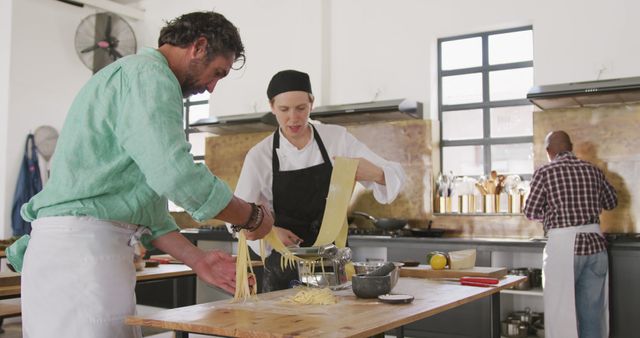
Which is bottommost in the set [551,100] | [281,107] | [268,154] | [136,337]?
[136,337]

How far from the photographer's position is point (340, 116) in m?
6.72

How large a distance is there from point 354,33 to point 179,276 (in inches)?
158

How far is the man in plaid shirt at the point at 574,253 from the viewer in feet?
16.0

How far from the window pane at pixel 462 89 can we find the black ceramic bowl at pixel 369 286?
4833 millimetres

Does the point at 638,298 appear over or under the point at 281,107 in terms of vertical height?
under

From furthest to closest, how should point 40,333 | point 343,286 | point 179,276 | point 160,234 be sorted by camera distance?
point 179,276 < point 343,286 < point 160,234 < point 40,333

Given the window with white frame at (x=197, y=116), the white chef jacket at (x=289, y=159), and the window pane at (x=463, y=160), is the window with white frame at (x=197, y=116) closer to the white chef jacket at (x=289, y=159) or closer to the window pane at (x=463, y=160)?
the window pane at (x=463, y=160)

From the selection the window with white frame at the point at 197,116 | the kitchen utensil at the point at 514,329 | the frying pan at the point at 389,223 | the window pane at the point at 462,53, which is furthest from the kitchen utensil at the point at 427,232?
the window with white frame at the point at 197,116

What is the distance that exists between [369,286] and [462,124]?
484 centimetres

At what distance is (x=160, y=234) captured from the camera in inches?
84.4

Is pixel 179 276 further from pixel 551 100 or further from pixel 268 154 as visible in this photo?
pixel 551 100

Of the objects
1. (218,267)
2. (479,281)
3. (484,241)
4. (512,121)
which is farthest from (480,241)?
(218,267)

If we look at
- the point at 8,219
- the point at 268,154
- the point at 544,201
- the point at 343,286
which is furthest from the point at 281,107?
the point at 8,219

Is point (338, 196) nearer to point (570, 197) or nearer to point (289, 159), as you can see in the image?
point (289, 159)
